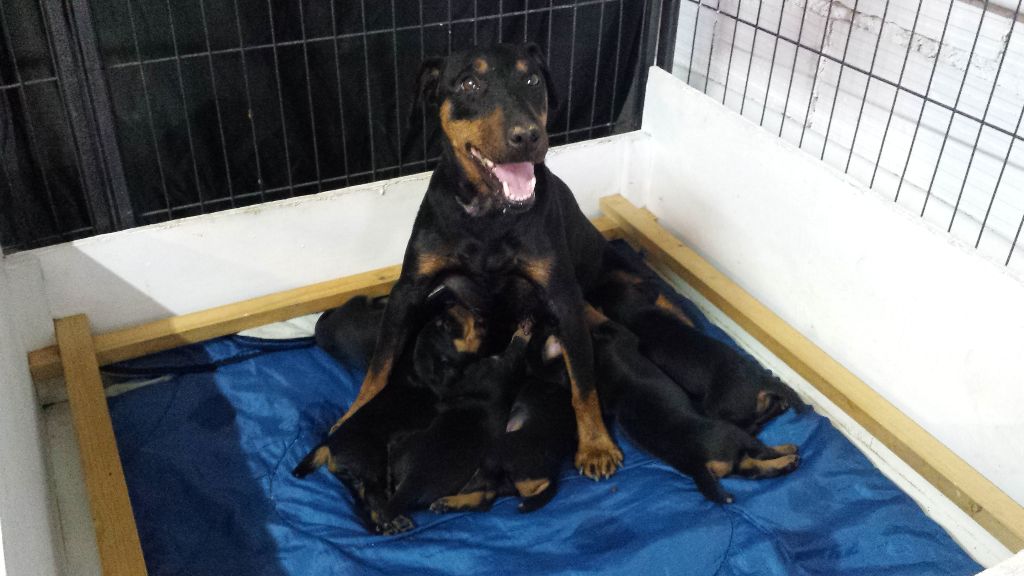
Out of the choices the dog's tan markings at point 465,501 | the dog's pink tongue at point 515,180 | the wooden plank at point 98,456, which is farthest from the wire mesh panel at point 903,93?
the wooden plank at point 98,456

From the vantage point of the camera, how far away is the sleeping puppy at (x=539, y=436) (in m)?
2.95

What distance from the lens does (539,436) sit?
9.80ft

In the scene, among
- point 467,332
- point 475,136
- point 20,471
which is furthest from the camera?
point 467,332

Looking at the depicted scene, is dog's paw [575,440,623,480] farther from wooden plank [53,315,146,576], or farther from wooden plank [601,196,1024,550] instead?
wooden plank [53,315,146,576]

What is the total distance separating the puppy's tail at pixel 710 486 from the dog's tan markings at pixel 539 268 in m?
0.81

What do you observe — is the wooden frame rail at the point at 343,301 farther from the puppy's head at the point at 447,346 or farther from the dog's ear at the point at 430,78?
the dog's ear at the point at 430,78

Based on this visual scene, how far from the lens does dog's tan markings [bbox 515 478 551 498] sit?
2977 millimetres

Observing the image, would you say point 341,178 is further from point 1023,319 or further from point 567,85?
point 1023,319

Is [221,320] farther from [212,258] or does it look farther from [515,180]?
[515,180]

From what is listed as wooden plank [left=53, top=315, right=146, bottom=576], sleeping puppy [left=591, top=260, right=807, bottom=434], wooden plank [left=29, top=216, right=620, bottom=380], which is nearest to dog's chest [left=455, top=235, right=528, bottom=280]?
sleeping puppy [left=591, top=260, right=807, bottom=434]

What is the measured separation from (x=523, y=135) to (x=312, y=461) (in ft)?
4.31

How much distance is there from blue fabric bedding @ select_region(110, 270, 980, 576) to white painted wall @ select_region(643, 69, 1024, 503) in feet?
1.10

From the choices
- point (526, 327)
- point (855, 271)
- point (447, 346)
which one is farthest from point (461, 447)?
point (855, 271)

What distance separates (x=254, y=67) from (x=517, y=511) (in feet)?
6.33
